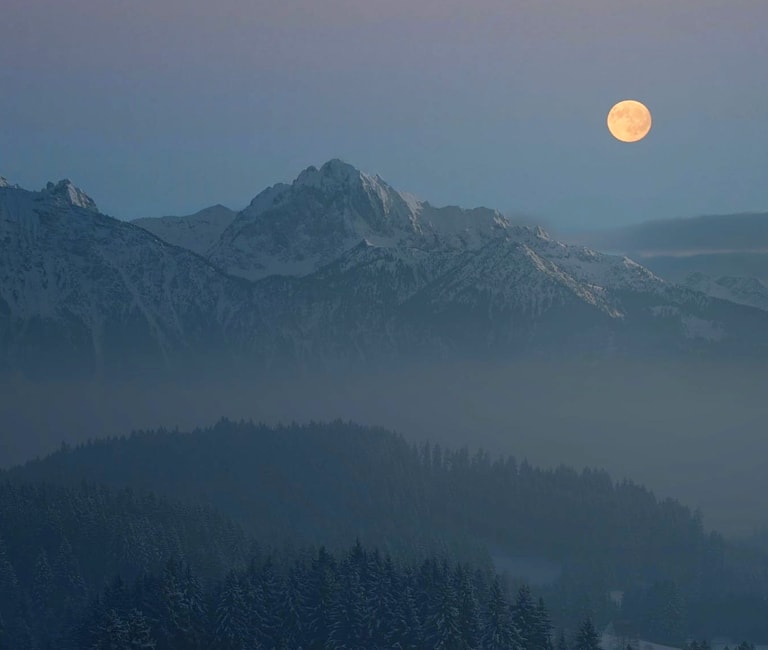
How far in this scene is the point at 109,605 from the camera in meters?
128

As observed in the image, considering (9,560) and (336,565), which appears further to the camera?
(9,560)

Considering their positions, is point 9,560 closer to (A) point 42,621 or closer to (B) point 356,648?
(A) point 42,621

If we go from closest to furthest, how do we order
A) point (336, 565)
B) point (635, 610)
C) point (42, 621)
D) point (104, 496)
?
1. point (336, 565)
2. point (42, 621)
3. point (635, 610)
4. point (104, 496)

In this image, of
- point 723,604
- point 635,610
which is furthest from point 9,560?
point 723,604

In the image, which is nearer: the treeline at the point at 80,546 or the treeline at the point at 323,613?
the treeline at the point at 323,613

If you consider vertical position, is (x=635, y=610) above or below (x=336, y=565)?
below

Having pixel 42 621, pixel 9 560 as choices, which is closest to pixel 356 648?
pixel 42 621

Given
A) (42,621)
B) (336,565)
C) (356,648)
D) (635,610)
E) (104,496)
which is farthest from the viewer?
(104,496)

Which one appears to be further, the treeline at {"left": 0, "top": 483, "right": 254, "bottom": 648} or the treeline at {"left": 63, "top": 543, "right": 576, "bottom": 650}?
the treeline at {"left": 0, "top": 483, "right": 254, "bottom": 648}

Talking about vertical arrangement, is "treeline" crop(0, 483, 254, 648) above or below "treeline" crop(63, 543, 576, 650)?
below

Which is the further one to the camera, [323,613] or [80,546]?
[80,546]

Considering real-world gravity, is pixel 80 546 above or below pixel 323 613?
below

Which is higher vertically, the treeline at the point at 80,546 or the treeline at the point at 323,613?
the treeline at the point at 323,613

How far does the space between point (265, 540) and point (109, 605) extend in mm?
71807
